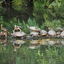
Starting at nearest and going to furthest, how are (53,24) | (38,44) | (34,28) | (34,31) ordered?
(38,44), (34,31), (34,28), (53,24)

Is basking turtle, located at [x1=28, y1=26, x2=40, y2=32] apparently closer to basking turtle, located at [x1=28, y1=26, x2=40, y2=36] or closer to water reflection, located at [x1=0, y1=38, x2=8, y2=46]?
basking turtle, located at [x1=28, y1=26, x2=40, y2=36]

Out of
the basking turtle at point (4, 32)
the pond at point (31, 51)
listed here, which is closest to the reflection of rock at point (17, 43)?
the pond at point (31, 51)

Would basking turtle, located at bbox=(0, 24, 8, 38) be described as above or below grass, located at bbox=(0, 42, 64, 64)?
below

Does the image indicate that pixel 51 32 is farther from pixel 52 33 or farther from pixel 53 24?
pixel 53 24

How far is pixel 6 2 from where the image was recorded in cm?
1461

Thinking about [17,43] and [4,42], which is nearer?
[17,43]

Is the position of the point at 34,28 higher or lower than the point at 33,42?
higher

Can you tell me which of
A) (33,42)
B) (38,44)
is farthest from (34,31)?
(38,44)

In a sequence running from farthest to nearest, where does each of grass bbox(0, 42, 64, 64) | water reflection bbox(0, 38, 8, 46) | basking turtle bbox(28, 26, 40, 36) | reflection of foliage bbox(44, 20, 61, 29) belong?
reflection of foliage bbox(44, 20, 61, 29) < basking turtle bbox(28, 26, 40, 36) < water reflection bbox(0, 38, 8, 46) < grass bbox(0, 42, 64, 64)

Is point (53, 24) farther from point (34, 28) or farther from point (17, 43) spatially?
point (17, 43)

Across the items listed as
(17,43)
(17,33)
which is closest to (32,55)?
(17,43)

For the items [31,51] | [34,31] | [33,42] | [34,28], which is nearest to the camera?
[31,51]

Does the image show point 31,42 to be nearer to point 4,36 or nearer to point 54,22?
point 4,36

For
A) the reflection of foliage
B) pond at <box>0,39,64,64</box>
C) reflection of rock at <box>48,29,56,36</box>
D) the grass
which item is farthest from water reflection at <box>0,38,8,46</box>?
the reflection of foliage
